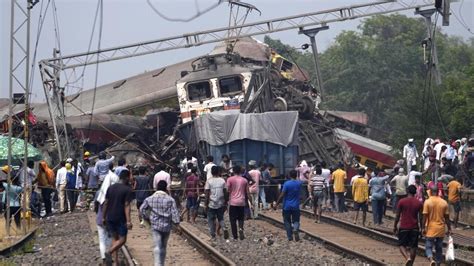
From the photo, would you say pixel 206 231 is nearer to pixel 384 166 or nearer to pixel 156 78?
pixel 384 166

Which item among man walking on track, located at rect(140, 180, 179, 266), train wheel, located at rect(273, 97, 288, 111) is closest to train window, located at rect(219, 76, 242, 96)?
train wheel, located at rect(273, 97, 288, 111)

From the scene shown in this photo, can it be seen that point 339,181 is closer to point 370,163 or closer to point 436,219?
point 436,219

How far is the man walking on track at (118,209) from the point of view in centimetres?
1408

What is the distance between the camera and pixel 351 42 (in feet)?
314

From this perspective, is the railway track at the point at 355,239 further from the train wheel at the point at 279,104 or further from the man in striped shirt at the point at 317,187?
the train wheel at the point at 279,104

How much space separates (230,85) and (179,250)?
1734cm

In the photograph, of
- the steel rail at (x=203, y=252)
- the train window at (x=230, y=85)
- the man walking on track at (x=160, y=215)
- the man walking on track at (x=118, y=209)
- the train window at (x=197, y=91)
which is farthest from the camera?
the train window at (x=197, y=91)

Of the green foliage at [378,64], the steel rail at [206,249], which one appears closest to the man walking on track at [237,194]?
the steel rail at [206,249]

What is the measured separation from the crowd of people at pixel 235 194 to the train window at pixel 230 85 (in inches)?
132

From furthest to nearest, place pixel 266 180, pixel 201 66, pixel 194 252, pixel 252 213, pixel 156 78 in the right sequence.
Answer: pixel 156 78 < pixel 201 66 < pixel 266 180 < pixel 252 213 < pixel 194 252

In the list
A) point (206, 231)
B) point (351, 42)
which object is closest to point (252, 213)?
point (206, 231)

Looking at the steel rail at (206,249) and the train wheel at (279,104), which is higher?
the train wheel at (279,104)

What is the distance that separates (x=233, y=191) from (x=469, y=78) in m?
27.4

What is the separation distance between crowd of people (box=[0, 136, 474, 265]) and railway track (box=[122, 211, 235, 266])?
0.70 metres
